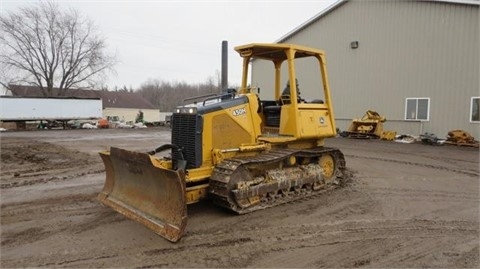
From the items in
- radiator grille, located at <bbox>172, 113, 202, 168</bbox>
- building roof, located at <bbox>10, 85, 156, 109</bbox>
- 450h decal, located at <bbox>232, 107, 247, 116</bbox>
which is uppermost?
building roof, located at <bbox>10, 85, 156, 109</bbox>

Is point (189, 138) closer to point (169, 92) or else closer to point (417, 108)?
point (417, 108)

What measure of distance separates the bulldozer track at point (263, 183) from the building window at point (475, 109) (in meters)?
12.1

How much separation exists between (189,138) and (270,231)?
201cm

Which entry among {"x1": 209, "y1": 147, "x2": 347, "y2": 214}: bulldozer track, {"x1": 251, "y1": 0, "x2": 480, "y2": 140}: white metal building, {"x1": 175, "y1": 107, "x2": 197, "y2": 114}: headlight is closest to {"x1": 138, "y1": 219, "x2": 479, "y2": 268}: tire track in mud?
{"x1": 209, "y1": 147, "x2": 347, "y2": 214}: bulldozer track

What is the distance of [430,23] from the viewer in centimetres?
1767

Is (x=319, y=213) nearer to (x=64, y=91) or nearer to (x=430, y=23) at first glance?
(x=430, y=23)

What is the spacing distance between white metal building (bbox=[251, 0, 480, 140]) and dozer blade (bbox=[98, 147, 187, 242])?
9.13 m

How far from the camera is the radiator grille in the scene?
5.91 m

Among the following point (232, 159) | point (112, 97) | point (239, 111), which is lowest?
point (232, 159)

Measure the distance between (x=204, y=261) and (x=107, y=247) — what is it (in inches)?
49.6

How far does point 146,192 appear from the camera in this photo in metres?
5.56

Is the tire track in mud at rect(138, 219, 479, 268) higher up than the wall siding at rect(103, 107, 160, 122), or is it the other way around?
the wall siding at rect(103, 107, 160, 122)

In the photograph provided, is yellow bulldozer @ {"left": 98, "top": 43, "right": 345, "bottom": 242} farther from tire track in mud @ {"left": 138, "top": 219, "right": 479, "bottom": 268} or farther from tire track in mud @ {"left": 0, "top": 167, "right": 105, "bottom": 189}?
tire track in mud @ {"left": 0, "top": 167, "right": 105, "bottom": 189}

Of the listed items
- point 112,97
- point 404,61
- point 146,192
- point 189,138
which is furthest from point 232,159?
point 112,97
